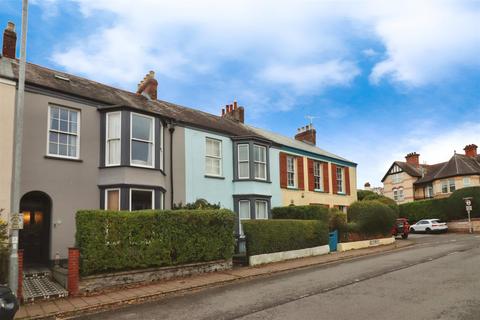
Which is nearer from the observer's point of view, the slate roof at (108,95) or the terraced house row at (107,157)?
the terraced house row at (107,157)

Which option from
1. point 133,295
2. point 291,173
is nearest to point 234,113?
point 291,173

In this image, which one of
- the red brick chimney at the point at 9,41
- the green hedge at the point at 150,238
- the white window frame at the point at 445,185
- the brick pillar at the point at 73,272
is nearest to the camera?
the brick pillar at the point at 73,272

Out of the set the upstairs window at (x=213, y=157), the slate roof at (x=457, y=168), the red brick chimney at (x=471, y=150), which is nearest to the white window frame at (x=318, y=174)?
the upstairs window at (x=213, y=157)

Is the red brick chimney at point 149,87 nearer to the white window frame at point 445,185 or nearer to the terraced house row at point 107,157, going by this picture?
the terraced house row at point 107,157

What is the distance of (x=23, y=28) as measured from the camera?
9.99 m

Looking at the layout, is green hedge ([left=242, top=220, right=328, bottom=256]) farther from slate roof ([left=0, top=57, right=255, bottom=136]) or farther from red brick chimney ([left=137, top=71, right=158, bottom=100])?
red brick chimney ([left=137, top=71, right=158, bottom=100])

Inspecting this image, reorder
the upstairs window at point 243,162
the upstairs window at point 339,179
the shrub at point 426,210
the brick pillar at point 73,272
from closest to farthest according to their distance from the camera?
the brick pillar at point 73,272
the upstairs window at point 243,162
the upstairs window at point 339,179
the shrub at point 426,210

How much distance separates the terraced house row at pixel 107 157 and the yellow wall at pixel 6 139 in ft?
0.10

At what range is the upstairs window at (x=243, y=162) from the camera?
69.2 ft

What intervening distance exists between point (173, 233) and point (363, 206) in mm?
14698

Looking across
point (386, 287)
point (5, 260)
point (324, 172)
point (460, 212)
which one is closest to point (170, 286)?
point (5, 260)

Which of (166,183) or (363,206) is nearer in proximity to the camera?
(166,183)

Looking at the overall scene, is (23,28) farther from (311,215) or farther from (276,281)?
(311,215)

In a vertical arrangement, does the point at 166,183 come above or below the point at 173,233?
above
